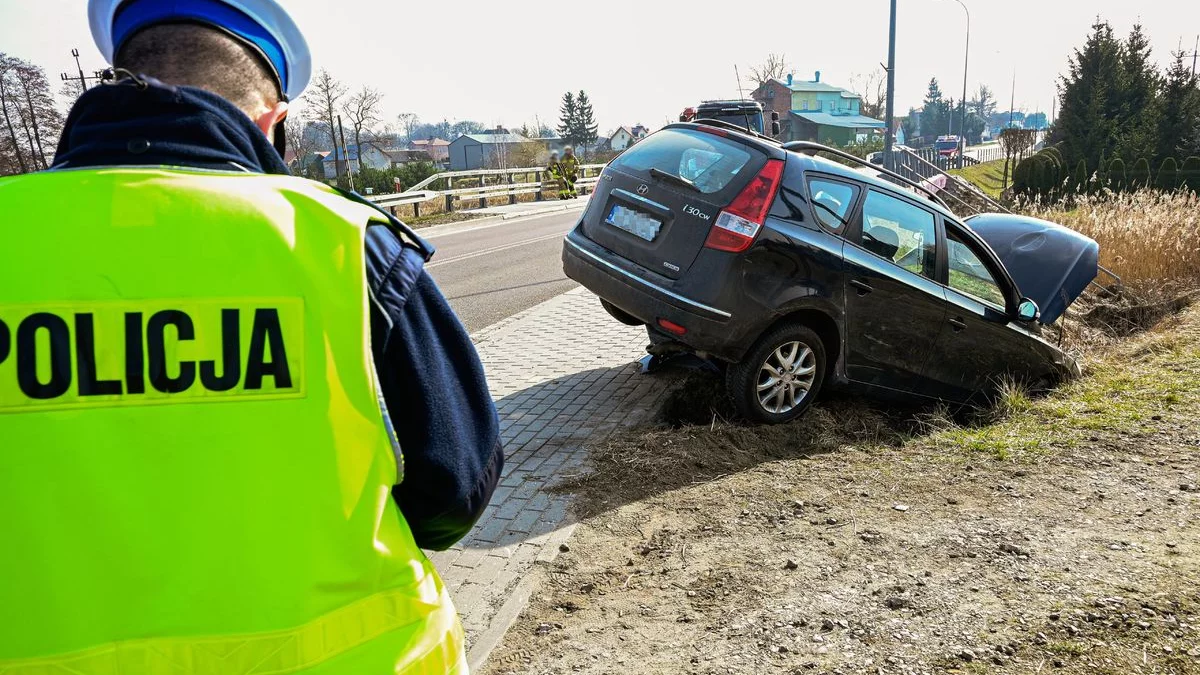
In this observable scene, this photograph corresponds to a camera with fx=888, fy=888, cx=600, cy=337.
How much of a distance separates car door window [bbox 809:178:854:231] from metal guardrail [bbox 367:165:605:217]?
16268mm

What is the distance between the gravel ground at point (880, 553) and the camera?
2.98 metres

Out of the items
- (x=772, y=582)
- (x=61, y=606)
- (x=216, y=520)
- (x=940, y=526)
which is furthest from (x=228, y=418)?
(x=940, y=526)

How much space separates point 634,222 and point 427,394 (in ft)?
14.7

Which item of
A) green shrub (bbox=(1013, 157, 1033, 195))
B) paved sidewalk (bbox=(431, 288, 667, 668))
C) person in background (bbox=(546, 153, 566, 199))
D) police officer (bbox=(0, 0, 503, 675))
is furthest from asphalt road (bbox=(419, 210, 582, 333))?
green shrub (bbox=(1013, 157, 1033, 195))

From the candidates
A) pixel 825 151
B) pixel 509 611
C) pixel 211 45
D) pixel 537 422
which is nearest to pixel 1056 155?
pixel 825 151

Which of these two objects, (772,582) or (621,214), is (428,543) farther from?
(621,214)

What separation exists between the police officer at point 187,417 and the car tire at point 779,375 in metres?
4.31

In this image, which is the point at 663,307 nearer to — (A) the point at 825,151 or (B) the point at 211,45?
(A) the point at 825,151

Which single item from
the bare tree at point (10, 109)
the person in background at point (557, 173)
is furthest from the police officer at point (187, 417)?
the bare tree at point (10, 109)

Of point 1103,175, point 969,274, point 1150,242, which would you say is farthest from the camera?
point 1103,175

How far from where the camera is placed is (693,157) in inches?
226

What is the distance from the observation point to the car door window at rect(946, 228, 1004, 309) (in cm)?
620

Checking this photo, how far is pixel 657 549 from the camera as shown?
3838 millimetres

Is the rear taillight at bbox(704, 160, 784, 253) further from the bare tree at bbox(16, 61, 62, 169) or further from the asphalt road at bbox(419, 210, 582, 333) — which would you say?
the bare tree at bbox(16, 61, 62, 169)
